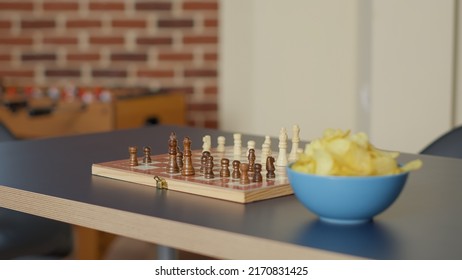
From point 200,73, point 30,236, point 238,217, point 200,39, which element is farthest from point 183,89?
point 238,217

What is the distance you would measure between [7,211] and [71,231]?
0.75ft

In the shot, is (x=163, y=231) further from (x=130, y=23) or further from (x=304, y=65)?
(x=130, y=23)

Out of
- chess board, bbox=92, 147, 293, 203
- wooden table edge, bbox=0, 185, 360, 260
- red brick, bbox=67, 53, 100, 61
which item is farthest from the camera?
red brick, bbox=67, 53, 100, 61

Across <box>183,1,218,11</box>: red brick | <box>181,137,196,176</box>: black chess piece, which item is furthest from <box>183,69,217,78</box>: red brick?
<box>181,137,196,176</box>: black chess piece

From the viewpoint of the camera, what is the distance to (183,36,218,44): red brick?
456cm

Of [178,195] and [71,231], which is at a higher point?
[178,195]

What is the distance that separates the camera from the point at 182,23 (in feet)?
15.0

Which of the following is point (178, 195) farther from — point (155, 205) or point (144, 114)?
point (144, 114)

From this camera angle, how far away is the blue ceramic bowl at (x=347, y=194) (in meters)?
1.36

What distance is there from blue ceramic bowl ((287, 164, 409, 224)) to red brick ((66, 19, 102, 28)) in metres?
3.35

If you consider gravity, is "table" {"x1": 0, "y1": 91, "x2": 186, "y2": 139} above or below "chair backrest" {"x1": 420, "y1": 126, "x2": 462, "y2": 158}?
below

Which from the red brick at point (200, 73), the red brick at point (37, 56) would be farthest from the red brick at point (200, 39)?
the red brick at point (37, 56)

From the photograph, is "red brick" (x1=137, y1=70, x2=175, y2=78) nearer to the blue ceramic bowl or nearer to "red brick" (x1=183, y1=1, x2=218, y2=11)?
"red brick" (x1=183, y1=1, x2=218, y2=11)
